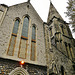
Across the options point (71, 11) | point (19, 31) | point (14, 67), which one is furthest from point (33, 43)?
point (71, 11)

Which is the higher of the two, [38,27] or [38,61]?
[38,27]

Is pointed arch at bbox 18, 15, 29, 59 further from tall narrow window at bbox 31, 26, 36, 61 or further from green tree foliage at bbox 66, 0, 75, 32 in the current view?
green tree foliage at bbox 66, 0, 75, 32

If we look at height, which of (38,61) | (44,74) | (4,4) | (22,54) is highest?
(4,4)

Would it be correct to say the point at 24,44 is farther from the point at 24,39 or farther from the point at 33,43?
the point at 33,43

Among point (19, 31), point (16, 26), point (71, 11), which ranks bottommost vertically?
point (19, 31)

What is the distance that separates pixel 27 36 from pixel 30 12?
3659 millimetres

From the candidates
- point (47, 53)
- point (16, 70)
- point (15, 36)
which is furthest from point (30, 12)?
point (16, 70)

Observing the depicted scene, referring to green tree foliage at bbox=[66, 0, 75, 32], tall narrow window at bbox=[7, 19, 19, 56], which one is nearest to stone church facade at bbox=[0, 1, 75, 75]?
tall narrow window at bbox=[7, 19, 19, 56]

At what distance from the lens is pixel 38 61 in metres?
7.13

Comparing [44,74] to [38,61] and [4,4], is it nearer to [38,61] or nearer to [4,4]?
[38,61]

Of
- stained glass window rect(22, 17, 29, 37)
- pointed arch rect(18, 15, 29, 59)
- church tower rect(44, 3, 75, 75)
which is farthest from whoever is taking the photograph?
stained glass window rect(22, 17, 29, 37)

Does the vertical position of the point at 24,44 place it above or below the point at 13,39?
below

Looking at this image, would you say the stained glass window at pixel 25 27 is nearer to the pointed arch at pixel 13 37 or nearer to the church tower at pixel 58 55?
the pointed arch at pixel 13 37

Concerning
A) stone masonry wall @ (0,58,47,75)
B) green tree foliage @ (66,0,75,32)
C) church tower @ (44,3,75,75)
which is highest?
green tree foliage @ (66,0,75,32)
